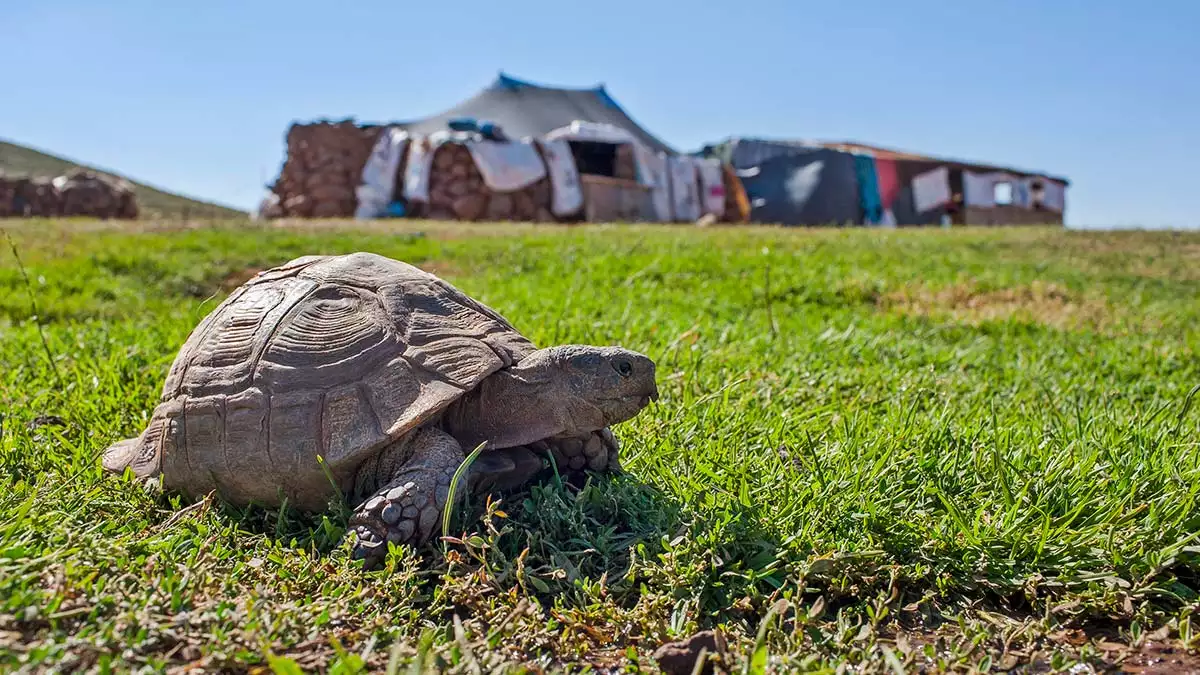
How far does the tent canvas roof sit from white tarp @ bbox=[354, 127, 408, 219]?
4109 millimetres

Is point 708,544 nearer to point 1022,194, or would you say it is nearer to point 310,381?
point 310,381

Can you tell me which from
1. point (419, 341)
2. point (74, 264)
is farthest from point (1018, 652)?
point (74, 264)

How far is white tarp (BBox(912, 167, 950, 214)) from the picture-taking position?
26.0 m

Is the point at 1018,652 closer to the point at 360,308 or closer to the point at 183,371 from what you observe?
the point at 360,308

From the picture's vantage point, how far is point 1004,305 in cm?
705

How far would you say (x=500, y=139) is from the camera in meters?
20.5

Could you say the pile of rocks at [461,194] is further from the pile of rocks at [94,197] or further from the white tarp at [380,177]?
the pile of rocks at [94,197]

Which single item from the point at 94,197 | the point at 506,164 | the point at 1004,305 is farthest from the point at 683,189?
the point at 1004,305

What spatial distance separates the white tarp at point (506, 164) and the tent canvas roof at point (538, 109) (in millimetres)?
5354

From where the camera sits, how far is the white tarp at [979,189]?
2667 centimetres

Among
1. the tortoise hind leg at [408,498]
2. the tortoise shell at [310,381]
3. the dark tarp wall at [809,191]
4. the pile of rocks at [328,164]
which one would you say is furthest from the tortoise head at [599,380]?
the dark tarp wall at [809,191]

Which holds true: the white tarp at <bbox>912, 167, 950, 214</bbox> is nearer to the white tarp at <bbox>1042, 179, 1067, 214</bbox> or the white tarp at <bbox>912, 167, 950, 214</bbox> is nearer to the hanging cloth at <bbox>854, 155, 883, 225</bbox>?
Result: the hanging cloth at <bbox>854, 155, 883, 225</bbox>

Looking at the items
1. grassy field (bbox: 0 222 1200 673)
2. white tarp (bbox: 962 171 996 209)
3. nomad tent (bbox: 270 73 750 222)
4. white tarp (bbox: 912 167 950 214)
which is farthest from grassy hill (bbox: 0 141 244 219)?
grassy field (bbox: 0 222 1200 673)

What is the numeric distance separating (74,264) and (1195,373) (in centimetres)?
806
